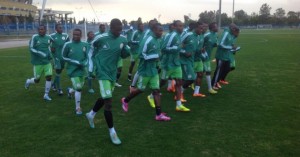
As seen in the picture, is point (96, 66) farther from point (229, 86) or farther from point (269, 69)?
point (269, 69)

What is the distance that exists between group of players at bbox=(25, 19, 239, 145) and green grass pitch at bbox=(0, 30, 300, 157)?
34cm

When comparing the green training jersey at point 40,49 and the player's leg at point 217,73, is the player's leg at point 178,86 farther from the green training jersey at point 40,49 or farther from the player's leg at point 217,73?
the green training jersey at point 40,49

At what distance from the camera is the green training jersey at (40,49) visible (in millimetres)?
8613

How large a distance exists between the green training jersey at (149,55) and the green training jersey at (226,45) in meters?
3.44

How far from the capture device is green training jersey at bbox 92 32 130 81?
5.66 m

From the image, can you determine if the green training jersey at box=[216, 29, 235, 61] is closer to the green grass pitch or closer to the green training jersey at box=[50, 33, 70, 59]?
the green grass pitch

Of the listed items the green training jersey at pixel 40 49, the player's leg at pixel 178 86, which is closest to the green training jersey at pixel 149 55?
the player's leg at pixel 178 86

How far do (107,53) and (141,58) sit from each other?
1.43 metres

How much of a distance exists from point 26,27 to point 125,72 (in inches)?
1615

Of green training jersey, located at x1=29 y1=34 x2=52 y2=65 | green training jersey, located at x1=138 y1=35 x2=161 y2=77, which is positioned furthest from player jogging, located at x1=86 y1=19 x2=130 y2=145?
green training jersey, located at x1=29 y1=34 x2=52 y2=65

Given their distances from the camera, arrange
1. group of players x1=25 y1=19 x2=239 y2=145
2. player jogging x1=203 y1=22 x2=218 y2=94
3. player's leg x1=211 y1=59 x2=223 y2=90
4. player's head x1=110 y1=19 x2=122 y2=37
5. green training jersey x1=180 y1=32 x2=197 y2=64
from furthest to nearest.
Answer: player's leg x1=211 y1=59 x2=223 y2=90 → player jogging x1=203 y1=22 x2=218 y2=94 → green training jersey x1=180 y1=32 x2=197 y2=64 → group of players x1=25 y1=19 x2=239 y2=145 → player's head x1=110 y1=19 x2=122 y2=37

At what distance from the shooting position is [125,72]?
14305mm

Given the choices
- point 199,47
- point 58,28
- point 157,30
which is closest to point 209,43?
point 199,47

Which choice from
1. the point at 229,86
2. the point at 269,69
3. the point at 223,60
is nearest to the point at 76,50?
the point at 223,60
